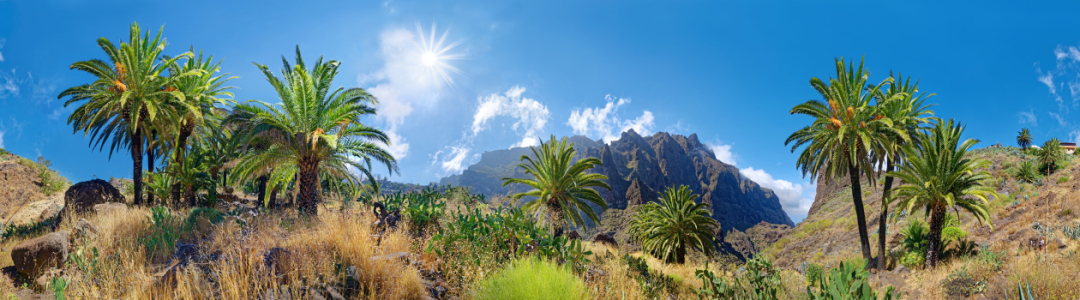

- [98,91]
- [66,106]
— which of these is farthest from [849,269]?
[66,106]

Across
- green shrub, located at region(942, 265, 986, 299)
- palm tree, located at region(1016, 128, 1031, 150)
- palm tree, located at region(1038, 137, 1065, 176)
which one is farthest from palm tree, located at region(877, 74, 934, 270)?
palm tree, located at region(1016, 128, 1031, 150)

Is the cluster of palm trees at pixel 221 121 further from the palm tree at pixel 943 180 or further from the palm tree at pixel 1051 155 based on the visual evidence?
the palm tree at pixel 1051 155

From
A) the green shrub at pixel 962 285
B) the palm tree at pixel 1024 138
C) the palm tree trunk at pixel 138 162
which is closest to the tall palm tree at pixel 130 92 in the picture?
the palm tree trunk at pixel 138 162

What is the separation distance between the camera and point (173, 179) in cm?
1972

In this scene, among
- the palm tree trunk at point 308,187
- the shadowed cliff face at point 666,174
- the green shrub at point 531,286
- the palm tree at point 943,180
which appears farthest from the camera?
the shadowed cliff face at point 666,174

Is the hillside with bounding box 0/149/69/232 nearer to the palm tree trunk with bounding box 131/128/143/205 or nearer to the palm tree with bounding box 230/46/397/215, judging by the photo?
the palm tree trunk with bounding box 131/128/143/205

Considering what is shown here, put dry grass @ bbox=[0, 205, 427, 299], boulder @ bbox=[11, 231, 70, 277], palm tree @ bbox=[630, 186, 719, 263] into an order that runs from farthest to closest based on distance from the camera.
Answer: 1. palm tree @ bbox=[630, 186, 719, 263]
2. boulder @ bbox=[11, 231, 70, 277]
3. dry grass @ bbox=[0, 205, 427, 299]

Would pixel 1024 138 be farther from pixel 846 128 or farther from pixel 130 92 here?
pixel 130 92

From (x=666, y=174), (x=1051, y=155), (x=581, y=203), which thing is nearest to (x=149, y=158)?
(x=581, y=203)

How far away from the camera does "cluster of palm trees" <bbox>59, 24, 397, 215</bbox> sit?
51.5 ft

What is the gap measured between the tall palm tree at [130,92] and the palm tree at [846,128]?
31617 mm

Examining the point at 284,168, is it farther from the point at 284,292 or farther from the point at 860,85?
the point at 860,85

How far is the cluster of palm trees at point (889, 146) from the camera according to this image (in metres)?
18.4

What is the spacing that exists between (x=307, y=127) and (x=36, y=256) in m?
8.52
